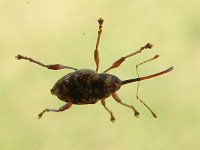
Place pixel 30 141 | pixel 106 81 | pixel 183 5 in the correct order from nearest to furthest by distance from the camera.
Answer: pixel 106 81 < pixel 30 141 < pixel 183 5

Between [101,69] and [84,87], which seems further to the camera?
[101,69]

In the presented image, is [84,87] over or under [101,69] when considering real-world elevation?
under

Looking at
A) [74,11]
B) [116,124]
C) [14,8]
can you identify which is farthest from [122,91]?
[14,8]

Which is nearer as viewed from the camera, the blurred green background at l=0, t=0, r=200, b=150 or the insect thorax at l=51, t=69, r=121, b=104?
the insect thorax at l=51, t=69, r=121, b=104

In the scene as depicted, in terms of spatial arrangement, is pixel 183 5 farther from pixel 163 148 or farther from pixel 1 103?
pixel 1 103
